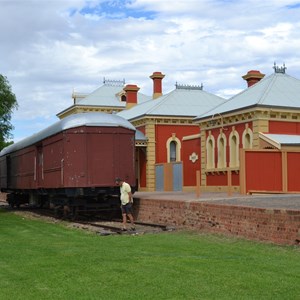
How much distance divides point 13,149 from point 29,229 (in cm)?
1454

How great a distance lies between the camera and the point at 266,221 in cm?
1330

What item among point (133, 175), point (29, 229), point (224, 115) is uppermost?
point (224, 115)

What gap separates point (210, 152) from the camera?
31.7 m

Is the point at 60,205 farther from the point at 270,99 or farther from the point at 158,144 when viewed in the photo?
the point at 158,144

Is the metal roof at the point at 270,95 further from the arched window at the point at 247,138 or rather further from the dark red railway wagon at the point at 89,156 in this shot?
the dark red railway wagon at the point at 89,156

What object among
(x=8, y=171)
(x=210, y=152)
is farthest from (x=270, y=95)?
(x=8, y=171)

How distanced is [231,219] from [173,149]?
2291 cm

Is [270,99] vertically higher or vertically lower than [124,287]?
higher

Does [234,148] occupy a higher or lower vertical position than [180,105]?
lower

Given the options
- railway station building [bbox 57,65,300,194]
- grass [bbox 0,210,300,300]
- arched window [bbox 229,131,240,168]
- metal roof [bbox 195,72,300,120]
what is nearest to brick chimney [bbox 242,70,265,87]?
railway station building [bbox 57,65,300,194]

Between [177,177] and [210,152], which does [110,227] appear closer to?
[210,152]

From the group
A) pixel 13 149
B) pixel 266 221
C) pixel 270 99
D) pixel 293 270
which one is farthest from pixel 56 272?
pixel 13 149

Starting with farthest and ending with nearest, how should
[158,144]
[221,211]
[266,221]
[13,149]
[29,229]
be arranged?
1. [158,144]
2. [13,149]
3. [29,229]
4. [221,211]
5. [266,221]

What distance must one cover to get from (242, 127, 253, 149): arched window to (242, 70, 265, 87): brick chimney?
722 cm
